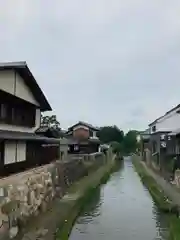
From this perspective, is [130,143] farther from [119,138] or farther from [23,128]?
[23,128]

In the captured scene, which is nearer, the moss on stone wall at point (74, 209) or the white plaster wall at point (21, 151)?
the moss on stone wall at point (74, 209)

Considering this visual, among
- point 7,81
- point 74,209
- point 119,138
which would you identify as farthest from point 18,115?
point 119,138

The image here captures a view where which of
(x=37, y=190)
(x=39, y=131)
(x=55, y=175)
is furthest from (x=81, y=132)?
(x=37, y=190)

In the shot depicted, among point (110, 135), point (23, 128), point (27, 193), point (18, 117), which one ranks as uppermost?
point (110, 135)

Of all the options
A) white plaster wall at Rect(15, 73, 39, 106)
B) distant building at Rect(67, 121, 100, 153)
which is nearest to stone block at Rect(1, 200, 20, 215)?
white plaster wall at Rect(15, 73, 39, 106)

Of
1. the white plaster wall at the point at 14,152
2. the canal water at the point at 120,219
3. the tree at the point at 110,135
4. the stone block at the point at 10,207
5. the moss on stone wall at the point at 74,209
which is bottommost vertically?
the canal water at the point at 120,219

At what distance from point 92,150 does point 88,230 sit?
117 feet

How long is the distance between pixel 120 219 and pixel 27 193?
4.36m

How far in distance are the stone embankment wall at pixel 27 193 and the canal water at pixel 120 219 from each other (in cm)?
148

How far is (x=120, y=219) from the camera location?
14.0 metres

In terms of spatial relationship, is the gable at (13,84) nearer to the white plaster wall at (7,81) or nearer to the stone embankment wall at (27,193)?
the white plaster wall at (7,81)

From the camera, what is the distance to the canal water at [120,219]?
456 inches

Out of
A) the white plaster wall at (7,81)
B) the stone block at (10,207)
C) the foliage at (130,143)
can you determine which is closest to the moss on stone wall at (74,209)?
the stone block at (10,207)

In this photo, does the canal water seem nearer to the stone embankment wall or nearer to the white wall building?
the stone embankment wall
